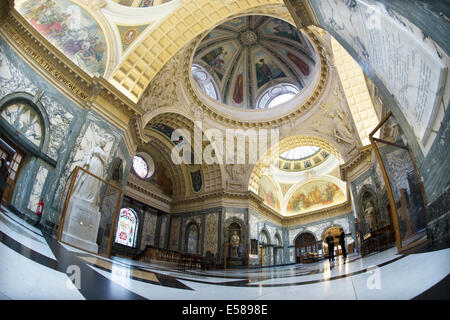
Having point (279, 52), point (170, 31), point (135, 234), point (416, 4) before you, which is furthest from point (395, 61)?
point (279, 52)

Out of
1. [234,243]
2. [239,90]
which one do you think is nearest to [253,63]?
[239,90]

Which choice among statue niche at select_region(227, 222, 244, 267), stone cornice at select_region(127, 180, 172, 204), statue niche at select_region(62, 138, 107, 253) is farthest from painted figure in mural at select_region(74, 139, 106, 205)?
statue niche at select_region(227, 222, 244, 267)

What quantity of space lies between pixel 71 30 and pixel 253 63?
15.6m

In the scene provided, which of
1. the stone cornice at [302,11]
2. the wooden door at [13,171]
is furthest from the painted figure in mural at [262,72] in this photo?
the wooden door at [13,171]

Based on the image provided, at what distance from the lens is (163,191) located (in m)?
19.4

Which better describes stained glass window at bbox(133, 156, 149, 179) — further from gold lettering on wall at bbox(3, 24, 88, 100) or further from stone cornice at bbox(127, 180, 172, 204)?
gold lettering on wall at bbox(3, 24, 88, 100)

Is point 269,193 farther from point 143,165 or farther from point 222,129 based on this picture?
point 143,165

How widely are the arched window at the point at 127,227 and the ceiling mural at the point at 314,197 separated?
14.5 m

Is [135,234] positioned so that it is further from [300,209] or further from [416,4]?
[416,4]

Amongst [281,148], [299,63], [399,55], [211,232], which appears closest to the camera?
[399,55]

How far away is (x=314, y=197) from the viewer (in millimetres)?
24109

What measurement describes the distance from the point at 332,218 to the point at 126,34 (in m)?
20.7

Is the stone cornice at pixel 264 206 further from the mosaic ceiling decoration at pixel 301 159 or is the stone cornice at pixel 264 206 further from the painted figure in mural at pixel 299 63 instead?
the painted figure in mural at pixel 299 63

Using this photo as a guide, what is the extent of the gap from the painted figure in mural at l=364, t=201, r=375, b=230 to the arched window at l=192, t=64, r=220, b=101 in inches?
538
